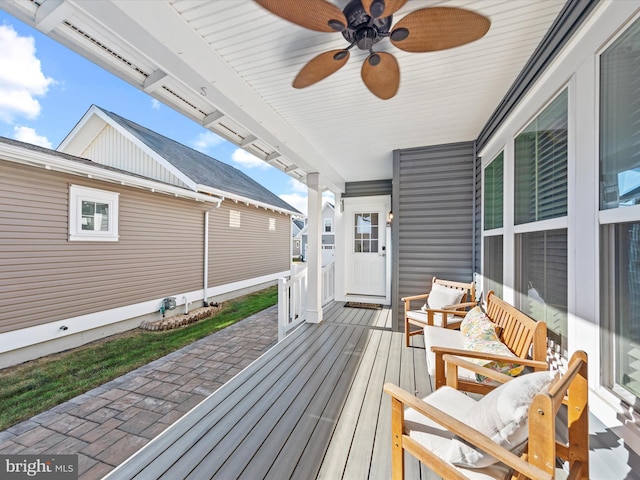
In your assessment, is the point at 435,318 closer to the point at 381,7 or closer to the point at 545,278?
the point at 545,278

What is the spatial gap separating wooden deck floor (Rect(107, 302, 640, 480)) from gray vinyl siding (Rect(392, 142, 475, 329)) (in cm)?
127

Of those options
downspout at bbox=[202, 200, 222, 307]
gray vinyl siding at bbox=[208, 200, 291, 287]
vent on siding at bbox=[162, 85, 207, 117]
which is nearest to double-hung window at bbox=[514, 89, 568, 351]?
vent on siding at bbox=[162, 85, 207, 117]

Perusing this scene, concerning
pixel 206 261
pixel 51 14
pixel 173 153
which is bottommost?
pixel 206 261

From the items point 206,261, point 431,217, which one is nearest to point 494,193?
point 431,217

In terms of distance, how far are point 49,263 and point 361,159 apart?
5.19 m

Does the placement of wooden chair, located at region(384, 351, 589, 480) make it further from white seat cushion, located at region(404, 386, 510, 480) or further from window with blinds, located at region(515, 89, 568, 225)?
window with blinds, located at region(515, 89, 568, 225)

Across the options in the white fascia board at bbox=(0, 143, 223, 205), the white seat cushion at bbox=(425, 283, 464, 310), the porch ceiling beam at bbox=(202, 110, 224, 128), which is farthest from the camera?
the white fascia board at bbox=(0, 143, 223, 205)

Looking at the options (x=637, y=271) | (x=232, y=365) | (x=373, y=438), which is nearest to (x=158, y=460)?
(x=373, y=438)

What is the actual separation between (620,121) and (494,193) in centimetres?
193

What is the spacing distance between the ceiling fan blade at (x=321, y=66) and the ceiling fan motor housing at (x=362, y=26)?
0.09 metres

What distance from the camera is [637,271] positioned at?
1.05 metres

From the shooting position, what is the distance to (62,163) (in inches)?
155

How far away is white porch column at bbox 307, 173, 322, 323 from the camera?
4.34 meters

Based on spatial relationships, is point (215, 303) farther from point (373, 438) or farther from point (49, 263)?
point (373, 438)
